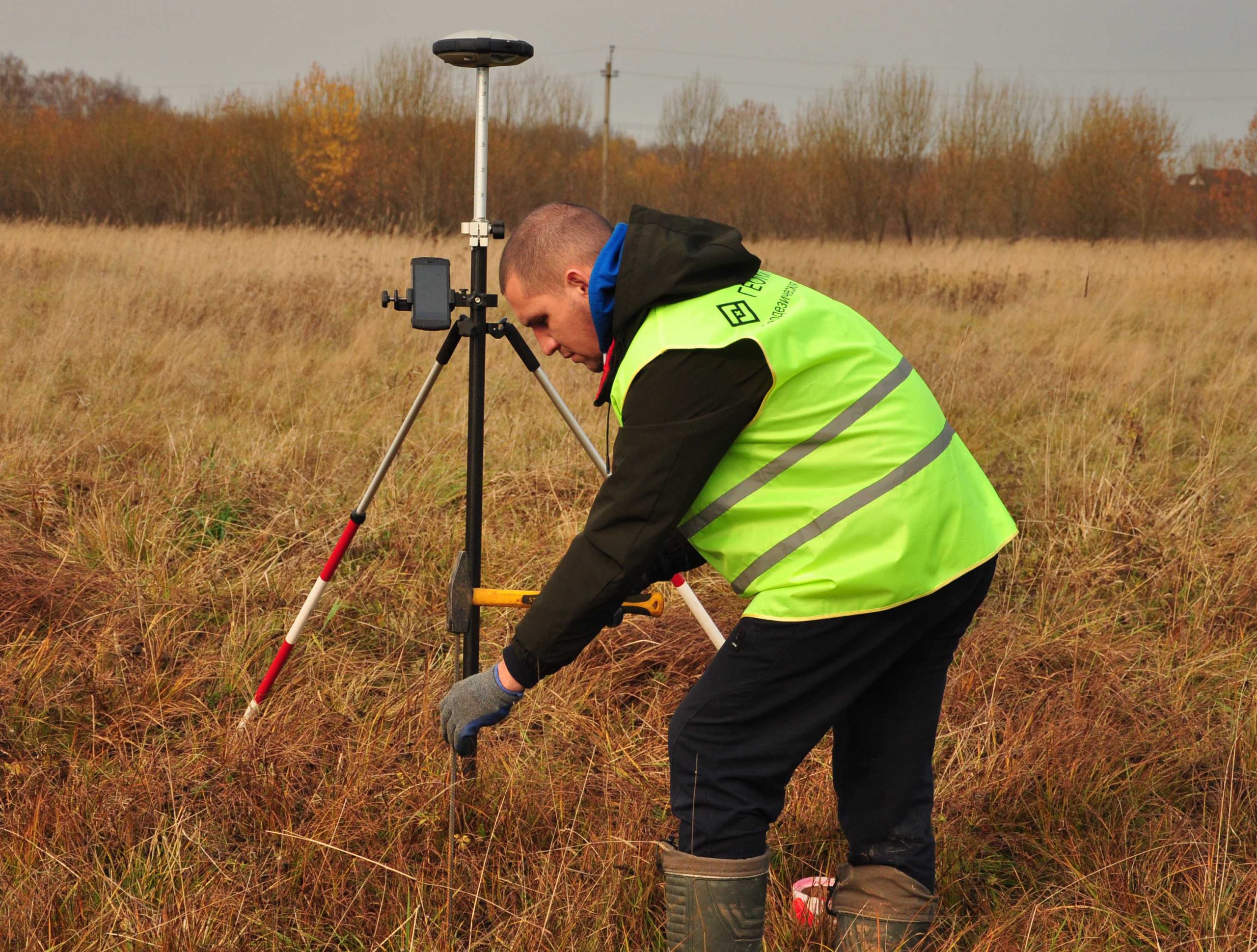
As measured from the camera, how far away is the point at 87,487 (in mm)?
4090

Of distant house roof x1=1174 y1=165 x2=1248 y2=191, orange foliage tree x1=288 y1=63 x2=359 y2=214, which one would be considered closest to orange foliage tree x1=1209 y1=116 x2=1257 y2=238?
distant house roof x1=1174 y1=165 x2=1248 y2=191

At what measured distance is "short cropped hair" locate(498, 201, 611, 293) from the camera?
173 cm

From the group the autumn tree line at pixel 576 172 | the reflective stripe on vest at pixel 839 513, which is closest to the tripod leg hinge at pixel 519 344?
the reflective stripe on vest at pixel 839 513

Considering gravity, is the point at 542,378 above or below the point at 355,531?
above

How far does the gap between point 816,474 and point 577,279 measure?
547mm

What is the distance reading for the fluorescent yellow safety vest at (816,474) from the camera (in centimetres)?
159

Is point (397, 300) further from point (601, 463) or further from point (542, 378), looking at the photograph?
point (601, 463)

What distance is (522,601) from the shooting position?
2152mm

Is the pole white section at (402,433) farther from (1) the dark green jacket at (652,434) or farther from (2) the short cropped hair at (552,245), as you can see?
(1) the dark green jacket at (652,434)

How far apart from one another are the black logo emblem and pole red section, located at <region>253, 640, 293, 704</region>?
1.71 metres

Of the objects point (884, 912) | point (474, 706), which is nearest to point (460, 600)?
point (474, 706)

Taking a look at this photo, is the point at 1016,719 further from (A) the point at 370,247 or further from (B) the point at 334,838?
(A) the point at 370,247

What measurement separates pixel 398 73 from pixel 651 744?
984 inches

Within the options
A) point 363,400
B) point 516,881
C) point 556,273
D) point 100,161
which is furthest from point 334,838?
point 100,161
